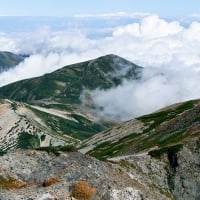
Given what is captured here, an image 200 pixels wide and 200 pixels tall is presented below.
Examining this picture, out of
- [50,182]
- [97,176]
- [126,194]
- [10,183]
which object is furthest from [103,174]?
[10,183]

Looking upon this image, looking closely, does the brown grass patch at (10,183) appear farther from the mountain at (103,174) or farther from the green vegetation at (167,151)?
the green vegetation at (167,151)

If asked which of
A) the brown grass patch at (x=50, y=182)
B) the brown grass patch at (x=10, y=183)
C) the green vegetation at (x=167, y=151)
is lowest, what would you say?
the green vegetation at (x=167, y=151)

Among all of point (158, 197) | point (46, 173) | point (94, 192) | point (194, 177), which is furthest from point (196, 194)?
point (94, 192)

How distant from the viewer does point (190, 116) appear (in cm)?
13262

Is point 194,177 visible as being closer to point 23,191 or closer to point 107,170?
Answer: point 107,170

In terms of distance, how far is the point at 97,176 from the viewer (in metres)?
56.4

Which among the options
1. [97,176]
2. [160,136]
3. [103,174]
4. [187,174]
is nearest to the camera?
[97,176]

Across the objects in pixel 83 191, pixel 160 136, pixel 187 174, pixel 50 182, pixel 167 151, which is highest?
pixel 83 191

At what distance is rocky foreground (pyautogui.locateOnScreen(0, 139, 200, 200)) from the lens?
52.2 meters

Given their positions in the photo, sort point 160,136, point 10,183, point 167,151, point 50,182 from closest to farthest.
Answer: point 50,182 < point 10,183 < point 167,151 < point 160,136

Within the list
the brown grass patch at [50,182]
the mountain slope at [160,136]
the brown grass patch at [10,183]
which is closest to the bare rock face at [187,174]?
the mountain slope at [160,136]

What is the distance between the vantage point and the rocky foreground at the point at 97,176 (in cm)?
5219

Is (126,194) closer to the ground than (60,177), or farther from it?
closer to the ground

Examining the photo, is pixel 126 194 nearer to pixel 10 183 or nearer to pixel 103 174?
pixel 103 174
